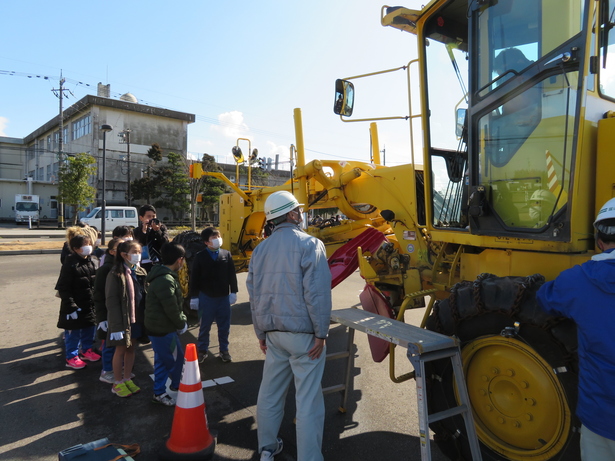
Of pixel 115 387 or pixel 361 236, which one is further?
pixel 361 236

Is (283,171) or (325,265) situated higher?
(283,171)

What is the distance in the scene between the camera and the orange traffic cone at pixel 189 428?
2.88 m

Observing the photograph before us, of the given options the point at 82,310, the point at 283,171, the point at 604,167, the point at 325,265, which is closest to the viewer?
the point at 604,167

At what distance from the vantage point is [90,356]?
4875 millimetres

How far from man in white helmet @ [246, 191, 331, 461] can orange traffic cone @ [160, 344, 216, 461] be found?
44 centimetres

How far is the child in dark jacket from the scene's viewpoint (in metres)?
3.72

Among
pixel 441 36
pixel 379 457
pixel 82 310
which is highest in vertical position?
pixel 441 36

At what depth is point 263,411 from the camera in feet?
9.34

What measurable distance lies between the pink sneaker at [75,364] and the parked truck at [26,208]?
34.6 metres

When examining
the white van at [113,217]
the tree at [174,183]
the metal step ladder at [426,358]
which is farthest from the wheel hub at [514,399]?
the tree at [174,183]

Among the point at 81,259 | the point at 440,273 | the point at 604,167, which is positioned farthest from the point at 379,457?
the point at 81,259

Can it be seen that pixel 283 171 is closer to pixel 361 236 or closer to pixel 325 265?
pixel 361 236

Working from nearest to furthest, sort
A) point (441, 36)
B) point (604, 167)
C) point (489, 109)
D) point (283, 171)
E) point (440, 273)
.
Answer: point (604, 167), point (489, 109), point (441, 36), point (440, 273), point (283, 171)

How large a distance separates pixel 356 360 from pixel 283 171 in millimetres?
39937
